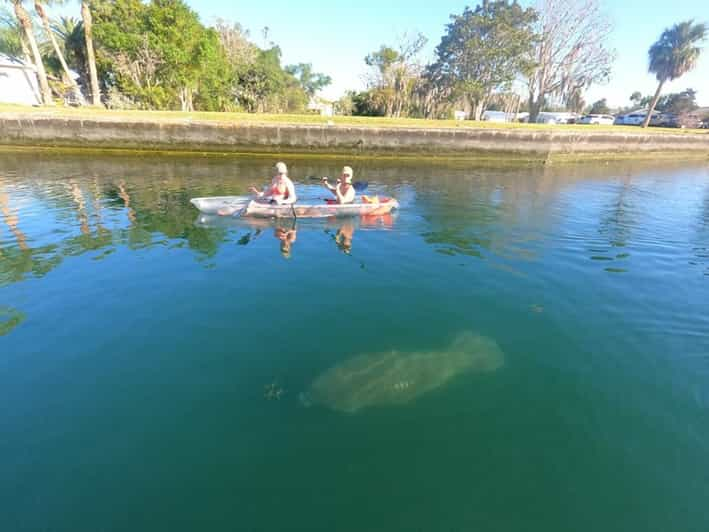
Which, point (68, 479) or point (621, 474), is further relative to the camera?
point (621, 474)

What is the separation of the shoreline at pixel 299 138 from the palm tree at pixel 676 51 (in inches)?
830

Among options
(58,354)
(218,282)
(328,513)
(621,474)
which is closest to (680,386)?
(621,474)

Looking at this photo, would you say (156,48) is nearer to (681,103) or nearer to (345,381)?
(345,381)

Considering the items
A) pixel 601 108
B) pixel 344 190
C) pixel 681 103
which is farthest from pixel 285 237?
pixel 601 108

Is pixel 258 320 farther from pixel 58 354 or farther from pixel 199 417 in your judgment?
pixel 58 354

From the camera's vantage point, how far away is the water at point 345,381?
2.80 meters

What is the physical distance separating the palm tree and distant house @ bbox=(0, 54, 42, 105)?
59.3 metres

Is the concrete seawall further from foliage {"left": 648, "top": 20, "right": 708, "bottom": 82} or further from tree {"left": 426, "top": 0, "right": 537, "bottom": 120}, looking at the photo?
foliage {"left": 648, "top": 20, "right": 708, "bottom": 82}

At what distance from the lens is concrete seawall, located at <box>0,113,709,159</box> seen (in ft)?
59.1

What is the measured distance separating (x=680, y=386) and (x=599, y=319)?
1.41 meters

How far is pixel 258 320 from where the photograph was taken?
5.11 metres

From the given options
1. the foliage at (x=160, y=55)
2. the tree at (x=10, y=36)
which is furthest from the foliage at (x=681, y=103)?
the tree at (x=10, y=36)

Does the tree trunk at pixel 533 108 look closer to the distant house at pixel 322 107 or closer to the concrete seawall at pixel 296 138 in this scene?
the concrete seawall at pixel 296 138

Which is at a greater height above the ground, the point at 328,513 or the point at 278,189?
the point at 278,189
